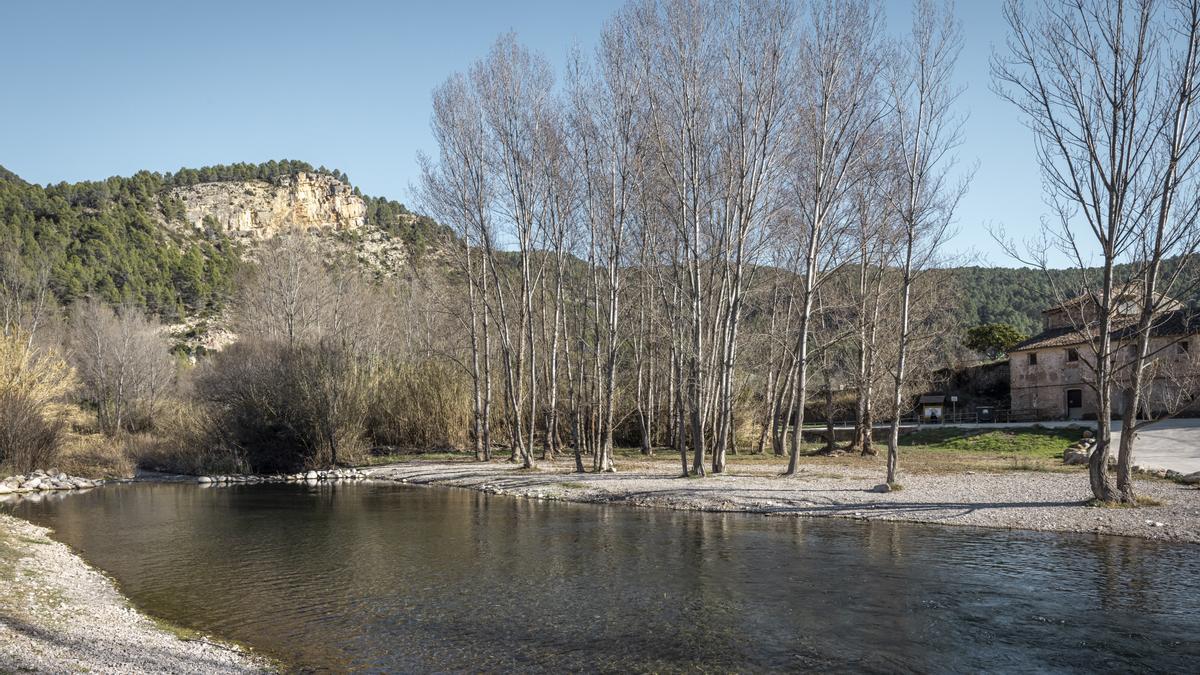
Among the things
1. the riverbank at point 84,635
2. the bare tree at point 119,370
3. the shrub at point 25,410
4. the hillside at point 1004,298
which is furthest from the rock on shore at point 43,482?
the hillside at point 1004,298

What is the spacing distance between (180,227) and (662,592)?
8549cm

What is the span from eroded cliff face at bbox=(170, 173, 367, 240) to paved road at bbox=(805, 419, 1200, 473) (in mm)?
77484

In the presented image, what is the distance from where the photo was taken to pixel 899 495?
17.0m

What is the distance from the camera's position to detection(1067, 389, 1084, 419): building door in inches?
1700

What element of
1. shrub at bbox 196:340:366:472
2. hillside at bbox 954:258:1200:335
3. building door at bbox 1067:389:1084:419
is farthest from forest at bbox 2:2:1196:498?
hillside at bbox 954:258:1200:335

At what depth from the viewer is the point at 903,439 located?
119 ft

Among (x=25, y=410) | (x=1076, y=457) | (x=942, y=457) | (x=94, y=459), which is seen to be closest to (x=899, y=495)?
(x=1076, y=457)

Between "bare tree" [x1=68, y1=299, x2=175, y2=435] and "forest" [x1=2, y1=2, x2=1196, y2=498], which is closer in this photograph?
"forest" [x1=2, y1=2, x2=1196, y2=498]

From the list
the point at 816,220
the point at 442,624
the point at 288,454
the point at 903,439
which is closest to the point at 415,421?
the point at 288,454

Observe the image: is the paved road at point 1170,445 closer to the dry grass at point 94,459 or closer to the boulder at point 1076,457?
the boulder at point 1076,457

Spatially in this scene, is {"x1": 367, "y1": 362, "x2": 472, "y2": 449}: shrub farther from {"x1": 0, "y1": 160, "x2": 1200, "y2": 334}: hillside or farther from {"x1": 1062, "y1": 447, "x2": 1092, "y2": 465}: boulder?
{"x1": 1062, "y1": 447, "x2": 1092, "y2": 465}: boulder

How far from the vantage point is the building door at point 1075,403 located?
142 ft

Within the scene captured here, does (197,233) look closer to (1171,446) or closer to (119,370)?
(119,370)

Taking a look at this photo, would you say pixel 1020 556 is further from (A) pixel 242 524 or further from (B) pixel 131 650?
(A) pixel 242 524
